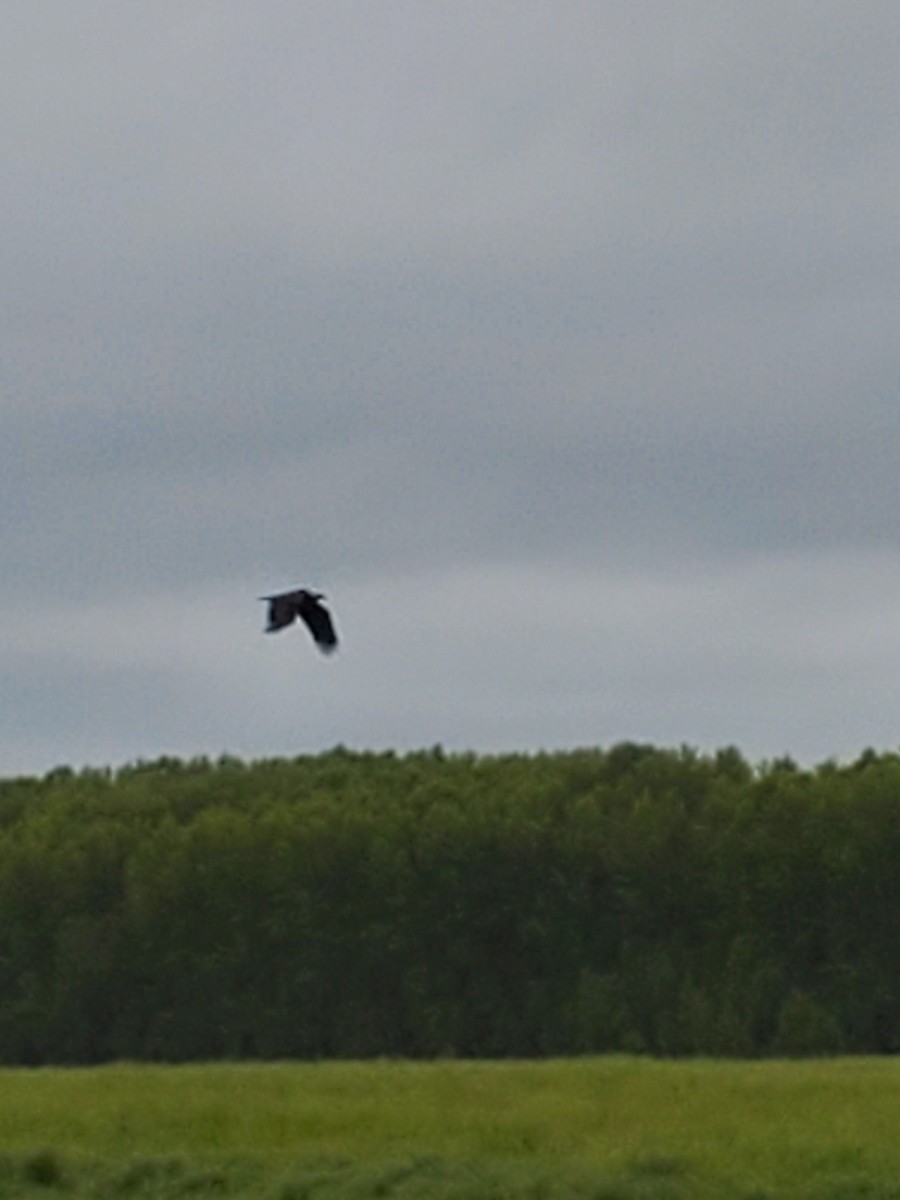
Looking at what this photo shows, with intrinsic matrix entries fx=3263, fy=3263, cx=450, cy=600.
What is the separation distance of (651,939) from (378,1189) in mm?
54295

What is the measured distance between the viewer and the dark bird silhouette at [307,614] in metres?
19.3

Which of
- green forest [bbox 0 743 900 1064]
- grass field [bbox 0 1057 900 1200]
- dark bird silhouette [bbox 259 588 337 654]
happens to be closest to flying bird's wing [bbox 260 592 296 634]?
dark bird silhouette [bbox 259 588 337 654]

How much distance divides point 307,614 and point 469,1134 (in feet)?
39.6

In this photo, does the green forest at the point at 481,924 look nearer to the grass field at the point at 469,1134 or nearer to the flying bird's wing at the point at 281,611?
the grass field at the point at 469,1134

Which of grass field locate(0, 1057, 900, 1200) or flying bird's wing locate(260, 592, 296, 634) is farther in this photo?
grass field locate(0, 1057, 900, 1200)

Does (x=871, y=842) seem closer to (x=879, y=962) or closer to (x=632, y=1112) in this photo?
(x=879, y=962)

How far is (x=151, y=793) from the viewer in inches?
3725

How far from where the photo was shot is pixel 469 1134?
101ft

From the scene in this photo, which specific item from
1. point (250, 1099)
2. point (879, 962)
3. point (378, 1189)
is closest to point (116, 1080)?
point (250, 1099)

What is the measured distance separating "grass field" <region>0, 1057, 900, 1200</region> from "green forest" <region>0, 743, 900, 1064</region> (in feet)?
128

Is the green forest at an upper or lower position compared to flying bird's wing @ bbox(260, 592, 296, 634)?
upper

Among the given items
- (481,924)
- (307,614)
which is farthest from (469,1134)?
(481,924)

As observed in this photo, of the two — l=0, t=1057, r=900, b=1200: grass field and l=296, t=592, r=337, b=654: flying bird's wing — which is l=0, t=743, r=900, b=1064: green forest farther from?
l=296, t=592, r=337, b=654: flying bird's wing

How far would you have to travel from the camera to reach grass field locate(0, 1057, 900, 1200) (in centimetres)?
2727
